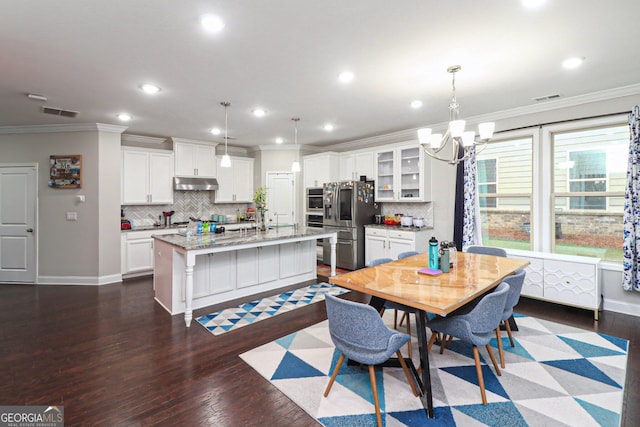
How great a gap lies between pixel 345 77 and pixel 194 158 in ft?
14.2

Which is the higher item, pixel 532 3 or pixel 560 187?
pixel 532 3

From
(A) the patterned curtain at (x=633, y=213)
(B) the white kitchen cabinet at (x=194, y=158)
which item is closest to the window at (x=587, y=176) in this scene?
(A) the patterned curtain at (x=633, y=213)

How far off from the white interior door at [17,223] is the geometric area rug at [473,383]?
16.2 ft

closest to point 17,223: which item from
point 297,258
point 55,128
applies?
point 55,128

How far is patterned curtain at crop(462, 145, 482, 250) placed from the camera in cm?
489

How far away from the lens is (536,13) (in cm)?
218

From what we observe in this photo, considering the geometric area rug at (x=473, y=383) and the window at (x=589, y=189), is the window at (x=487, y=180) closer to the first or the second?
the window at (x=589, y=189)

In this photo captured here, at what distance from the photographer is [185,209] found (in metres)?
6.63

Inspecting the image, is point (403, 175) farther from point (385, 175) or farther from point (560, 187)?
point (560, 187)

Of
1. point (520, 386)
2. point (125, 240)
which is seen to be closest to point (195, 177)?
point (125, 240)

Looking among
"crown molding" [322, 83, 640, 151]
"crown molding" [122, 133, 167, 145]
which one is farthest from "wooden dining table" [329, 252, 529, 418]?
"crown molding" [122, 133, 167, 145]

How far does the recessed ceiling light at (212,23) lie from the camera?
7.23ft

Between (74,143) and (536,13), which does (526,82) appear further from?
(74,143)

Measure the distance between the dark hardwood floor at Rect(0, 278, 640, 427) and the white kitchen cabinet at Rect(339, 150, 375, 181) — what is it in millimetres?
3134
